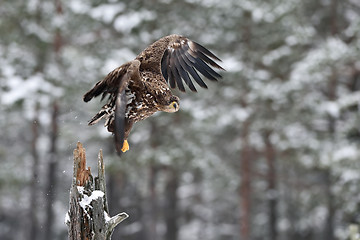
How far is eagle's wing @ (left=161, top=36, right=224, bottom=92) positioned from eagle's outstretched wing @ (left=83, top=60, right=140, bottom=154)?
3.17ft

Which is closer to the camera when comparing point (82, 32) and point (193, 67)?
point (193, 67)

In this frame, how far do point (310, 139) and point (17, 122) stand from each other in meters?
9.89

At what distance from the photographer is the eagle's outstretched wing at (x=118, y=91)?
3.35 metres

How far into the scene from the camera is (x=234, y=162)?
688 inches

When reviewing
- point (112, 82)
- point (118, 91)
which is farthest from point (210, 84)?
point (118, 91)

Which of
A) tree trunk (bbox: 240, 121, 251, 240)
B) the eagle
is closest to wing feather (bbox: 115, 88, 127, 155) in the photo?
the eagle

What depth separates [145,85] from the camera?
405 cm

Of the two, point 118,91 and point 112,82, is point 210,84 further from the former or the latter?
point 118,91

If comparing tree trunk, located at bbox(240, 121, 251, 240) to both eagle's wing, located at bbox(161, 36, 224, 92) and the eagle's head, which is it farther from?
the eagle's head

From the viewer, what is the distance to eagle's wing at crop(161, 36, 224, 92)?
4.80 m

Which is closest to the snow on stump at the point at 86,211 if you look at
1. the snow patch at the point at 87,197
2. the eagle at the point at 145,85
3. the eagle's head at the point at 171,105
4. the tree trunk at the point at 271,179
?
the snow patch at the point at 87,197

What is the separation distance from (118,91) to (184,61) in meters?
1.49

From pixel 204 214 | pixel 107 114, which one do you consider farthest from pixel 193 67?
pixel 204 214

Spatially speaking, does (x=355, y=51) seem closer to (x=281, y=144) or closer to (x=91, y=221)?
(x=281, y=144)
